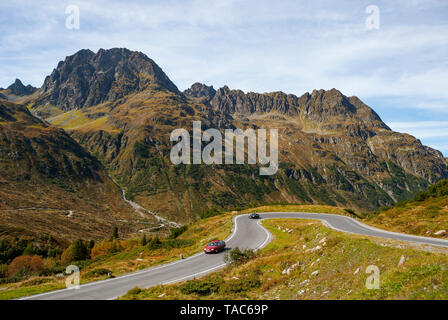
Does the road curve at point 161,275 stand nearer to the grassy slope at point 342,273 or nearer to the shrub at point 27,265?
the grassy slope at point 342,273

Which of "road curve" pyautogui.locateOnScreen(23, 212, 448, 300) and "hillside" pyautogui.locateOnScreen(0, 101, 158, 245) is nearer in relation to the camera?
"road curve" pyautogui.locateOnScreen(23, 212, 448, 300)

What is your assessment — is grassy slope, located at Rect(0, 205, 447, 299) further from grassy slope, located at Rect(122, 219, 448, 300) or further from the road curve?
the road curve

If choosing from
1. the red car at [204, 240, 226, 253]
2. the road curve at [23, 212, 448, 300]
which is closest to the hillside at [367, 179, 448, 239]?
the road curve at [23, 212, 448, 300]

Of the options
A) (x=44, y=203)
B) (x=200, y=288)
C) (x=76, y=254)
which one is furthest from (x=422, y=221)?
(x=44, y=203)

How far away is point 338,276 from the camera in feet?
46.1

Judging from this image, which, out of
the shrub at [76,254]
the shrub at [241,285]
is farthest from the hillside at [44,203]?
the shrub at [241,285]

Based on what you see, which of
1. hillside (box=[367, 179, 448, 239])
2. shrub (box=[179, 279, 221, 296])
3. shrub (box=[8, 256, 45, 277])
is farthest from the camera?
shrub (box=[8, 256, 45, 277])

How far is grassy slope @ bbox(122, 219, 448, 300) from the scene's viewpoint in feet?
34.0

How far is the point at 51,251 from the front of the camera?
66062 millimetres

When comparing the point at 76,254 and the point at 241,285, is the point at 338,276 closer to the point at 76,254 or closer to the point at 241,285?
the point at 241,285

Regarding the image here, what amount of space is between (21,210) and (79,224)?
25626mm

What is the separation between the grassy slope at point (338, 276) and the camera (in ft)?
34.0

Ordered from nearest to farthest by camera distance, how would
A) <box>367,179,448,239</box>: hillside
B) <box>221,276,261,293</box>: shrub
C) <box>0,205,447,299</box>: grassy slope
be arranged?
<box>0,205,447,299</box>: grassy slope < <box>221,276,261,293</box>: shrub < <box>367,179,448,239</box>: hillside
